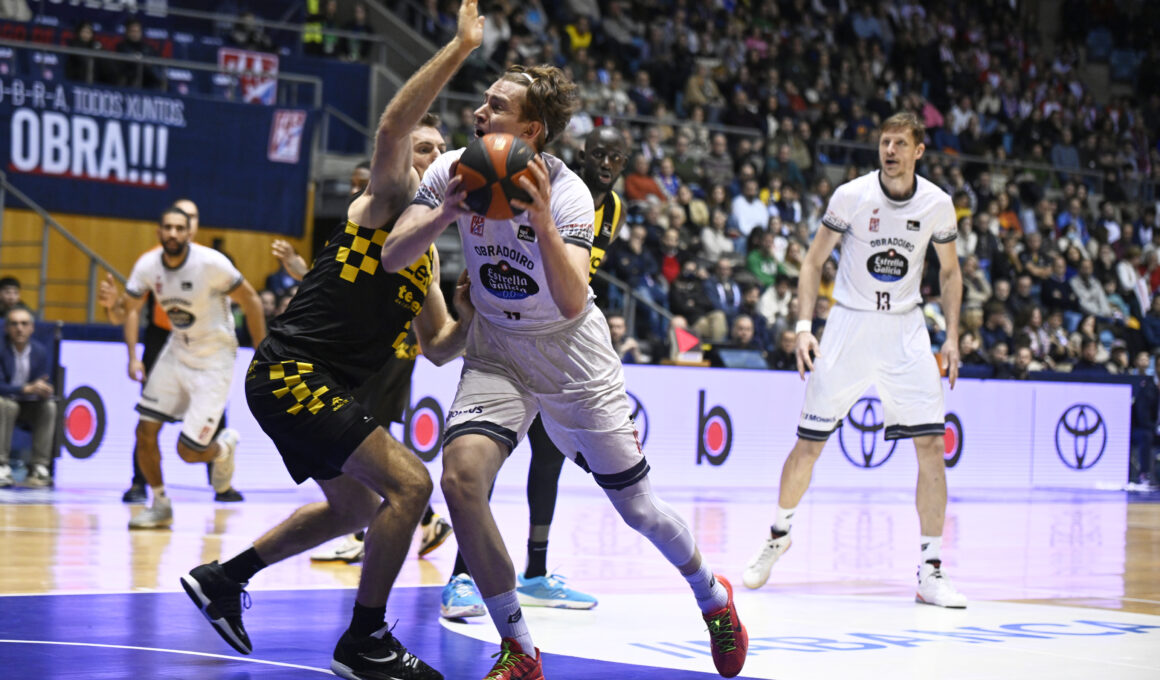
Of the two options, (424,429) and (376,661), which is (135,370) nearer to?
(424,429)

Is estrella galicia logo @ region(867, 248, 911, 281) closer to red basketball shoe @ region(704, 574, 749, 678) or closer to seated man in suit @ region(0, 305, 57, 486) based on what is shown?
red basketball shoe @ region(704, 574, 749, 678)

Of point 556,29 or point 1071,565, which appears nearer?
point 1071,565

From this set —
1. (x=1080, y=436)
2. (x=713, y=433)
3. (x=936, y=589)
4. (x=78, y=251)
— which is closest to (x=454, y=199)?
(x=936, y=589)

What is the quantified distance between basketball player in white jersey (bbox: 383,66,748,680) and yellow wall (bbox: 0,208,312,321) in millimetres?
10829

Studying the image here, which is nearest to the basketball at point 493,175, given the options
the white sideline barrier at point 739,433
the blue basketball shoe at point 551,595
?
the blue basketball shoe at point 551,595

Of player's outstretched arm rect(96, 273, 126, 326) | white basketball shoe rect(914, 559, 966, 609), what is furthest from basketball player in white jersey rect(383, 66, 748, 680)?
player's outstretched arm rect(96, 273, 126, 326)

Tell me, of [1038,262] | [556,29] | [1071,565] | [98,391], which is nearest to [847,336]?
[1071,565]

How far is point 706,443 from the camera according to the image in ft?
47.8

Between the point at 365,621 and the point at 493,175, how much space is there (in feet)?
5.15

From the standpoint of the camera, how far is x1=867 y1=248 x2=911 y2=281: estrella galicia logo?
731 centimetres

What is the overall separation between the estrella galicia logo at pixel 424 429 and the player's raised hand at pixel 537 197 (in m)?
8.67

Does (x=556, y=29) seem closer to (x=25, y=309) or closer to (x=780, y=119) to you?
(x=780, y=119)

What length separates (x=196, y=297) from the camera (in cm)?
971

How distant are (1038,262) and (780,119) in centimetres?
445
